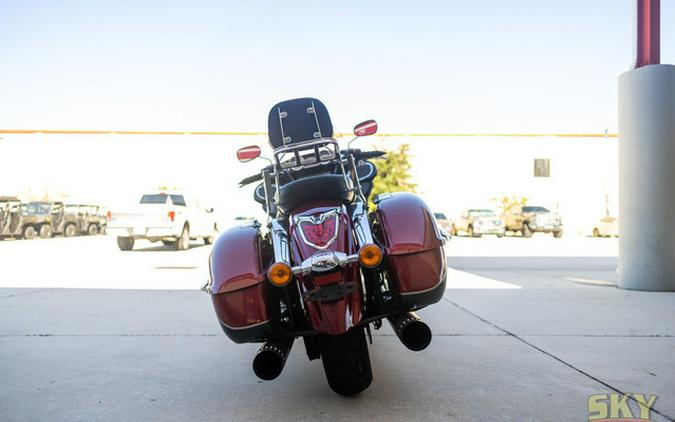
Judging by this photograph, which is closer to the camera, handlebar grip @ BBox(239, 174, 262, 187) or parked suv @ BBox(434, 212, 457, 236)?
handlebar grip @ BBox(239, 174, 262, 187)

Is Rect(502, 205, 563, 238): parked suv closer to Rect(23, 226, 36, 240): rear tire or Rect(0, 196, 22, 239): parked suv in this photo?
Rect(23, 226, 36, 240): rear tire

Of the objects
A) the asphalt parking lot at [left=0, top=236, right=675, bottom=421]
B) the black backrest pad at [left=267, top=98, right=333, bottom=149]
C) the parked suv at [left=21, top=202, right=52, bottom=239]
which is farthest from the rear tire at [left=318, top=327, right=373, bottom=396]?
the parked suv at [left=21, top=202, right=52, bottom=239]

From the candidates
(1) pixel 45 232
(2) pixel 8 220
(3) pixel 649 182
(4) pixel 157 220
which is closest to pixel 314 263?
(3) pixel 649 182

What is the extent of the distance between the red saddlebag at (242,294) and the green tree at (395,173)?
4655cm

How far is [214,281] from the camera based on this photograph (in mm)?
3514

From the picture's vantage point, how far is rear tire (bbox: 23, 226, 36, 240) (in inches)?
1077

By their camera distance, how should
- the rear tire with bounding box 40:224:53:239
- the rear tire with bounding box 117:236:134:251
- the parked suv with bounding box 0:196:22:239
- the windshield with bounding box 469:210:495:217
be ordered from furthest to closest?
the windshield with bounding box 469:210:495:217
the rear tire with bounding box 40:224:53:239
the parked suv with bounding box 0:196:22:239
the rear tire with bounding box 117:236:134:251

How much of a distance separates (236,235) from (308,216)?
45 centimetres

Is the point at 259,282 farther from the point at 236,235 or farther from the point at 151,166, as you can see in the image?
the point at 151,166

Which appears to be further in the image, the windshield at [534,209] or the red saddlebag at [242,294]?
the windshield at [534,209]

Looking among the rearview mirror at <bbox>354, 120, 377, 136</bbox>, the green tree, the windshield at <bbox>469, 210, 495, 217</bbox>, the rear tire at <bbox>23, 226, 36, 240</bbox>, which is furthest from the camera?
the green tree

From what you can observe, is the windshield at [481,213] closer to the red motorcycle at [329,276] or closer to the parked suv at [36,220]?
the parked suv at [36,220]

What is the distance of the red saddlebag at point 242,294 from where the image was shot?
342cm

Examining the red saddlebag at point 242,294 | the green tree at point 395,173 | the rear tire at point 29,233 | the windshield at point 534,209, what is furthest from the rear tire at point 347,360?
the green tree at point 395,173
